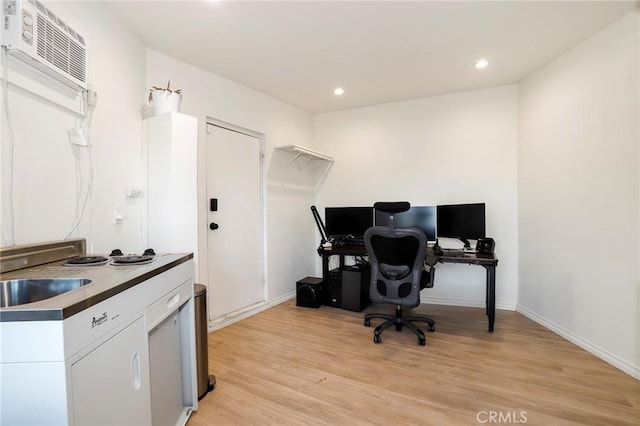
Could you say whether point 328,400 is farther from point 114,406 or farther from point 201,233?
point 201,233

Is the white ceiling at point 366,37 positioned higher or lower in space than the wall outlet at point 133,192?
higher

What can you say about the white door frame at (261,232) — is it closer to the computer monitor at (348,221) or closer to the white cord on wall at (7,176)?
the computer monitor at (348,221)

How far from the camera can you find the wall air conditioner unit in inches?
51.5

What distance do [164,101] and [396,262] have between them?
229 cm

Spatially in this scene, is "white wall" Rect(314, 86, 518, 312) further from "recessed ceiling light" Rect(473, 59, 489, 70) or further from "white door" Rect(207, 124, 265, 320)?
"white door" Rect(207, 124, 265, 320)

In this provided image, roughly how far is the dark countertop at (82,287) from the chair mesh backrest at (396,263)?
1589 millimetres

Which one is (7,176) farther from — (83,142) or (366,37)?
(366,37)

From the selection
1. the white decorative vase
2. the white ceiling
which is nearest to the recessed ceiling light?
the white ceiling

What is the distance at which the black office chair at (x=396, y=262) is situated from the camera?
8.34 feet

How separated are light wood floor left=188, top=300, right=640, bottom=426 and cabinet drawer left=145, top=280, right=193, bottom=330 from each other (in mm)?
716

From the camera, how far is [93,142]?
1.88 m

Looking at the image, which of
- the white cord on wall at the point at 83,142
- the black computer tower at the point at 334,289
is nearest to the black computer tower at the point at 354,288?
the black computer tower at the point at 334,289

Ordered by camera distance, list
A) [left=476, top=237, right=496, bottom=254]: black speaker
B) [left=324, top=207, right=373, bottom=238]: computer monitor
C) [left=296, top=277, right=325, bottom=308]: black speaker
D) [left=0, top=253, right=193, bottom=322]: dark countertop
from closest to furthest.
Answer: [left=0, top=253, right=193, bottom=322]: dark countertop
[left=476, top=237, right=496, bottom=254]: black speaker
[left=296, top=277, right=325, bottom=308]: black speaker
[left=324, top=207, right=373, bottom=238]: computer monitor

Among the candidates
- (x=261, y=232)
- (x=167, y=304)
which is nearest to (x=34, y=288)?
(x=167, y=304)
